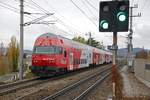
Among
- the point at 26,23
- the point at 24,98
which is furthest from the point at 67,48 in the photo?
the point at 24,98

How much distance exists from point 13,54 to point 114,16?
148 feet

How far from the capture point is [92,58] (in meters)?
48.0

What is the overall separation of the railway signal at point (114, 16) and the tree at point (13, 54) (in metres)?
41.2

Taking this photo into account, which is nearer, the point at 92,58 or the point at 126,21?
the point at 126,21

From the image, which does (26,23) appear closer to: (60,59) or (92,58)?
(60,59)

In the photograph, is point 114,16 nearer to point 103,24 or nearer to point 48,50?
point 103,24

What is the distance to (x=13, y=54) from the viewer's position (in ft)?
177

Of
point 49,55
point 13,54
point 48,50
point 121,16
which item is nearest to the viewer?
point 121,16

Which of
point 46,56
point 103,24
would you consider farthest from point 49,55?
point 103,24

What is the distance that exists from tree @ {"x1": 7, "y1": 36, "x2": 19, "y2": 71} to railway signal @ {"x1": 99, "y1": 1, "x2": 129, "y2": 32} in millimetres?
41204

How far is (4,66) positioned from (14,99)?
31.3 meters

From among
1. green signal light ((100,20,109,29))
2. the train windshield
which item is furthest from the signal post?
the train windshield

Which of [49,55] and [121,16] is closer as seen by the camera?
[121,16]

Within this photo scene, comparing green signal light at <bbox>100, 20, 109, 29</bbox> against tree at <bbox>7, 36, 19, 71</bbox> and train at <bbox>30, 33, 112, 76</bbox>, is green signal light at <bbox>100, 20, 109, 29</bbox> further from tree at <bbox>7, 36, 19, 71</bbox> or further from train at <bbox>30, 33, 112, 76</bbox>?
tree at <bbox>7, 36, 19, 71</bbox>
